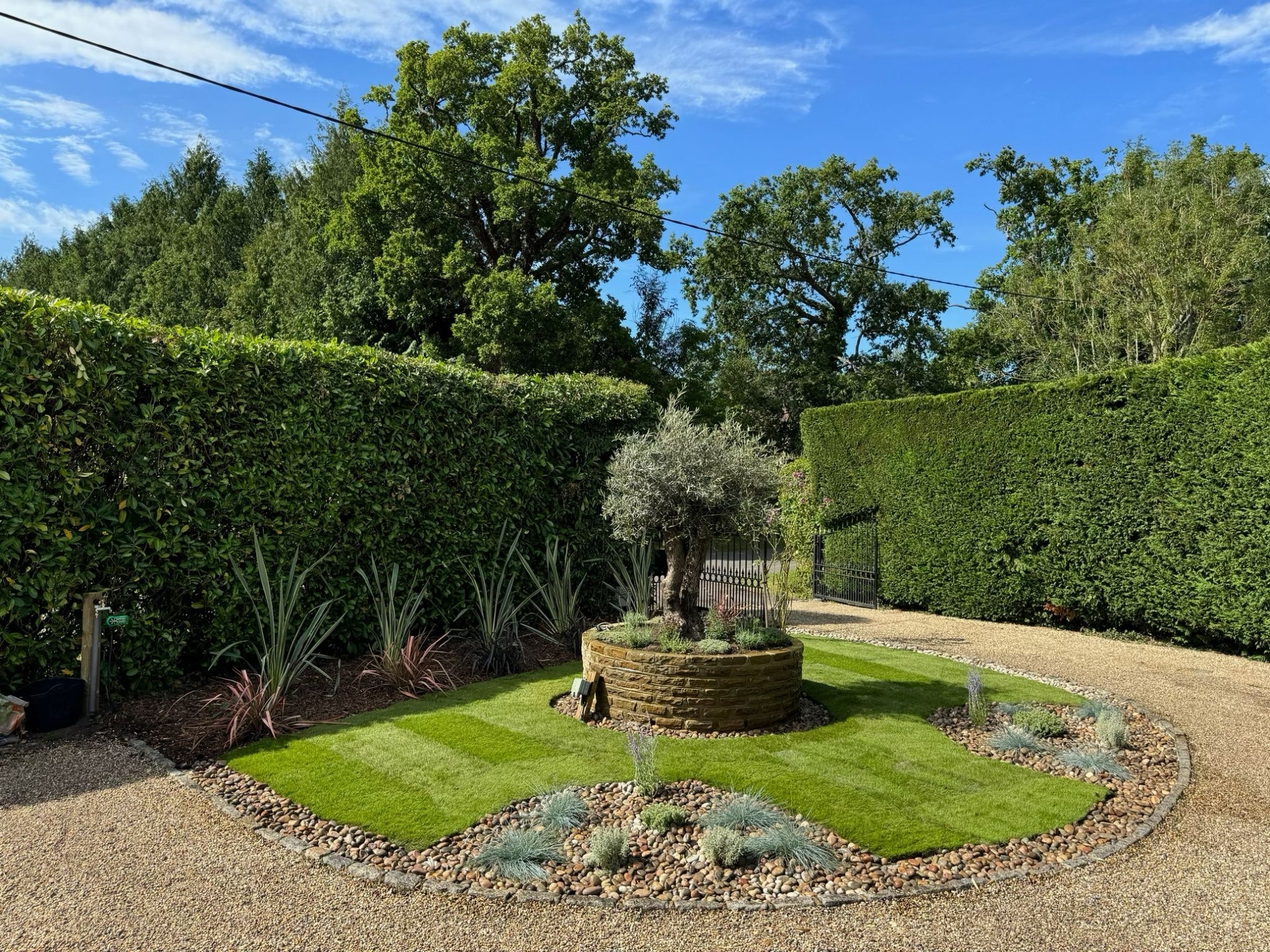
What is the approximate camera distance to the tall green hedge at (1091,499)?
8.21 m

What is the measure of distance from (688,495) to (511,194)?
610 inches

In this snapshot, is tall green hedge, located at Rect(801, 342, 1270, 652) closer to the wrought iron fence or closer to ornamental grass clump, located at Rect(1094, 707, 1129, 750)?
the wrought iron fence

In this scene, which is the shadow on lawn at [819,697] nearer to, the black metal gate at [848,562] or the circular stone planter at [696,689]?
the circular stone planter at [696,689]

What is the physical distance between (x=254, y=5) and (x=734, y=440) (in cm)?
564

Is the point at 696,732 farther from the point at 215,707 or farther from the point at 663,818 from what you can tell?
the point at 215,707

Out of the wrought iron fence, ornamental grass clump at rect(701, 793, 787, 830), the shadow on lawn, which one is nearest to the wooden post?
the shadow on lawn

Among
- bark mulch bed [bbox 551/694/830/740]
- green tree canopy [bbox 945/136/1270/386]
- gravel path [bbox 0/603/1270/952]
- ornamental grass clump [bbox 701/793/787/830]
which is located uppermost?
green tree canopy [bbox 945/136/1270/386]

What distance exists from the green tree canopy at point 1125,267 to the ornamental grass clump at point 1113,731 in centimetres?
1390

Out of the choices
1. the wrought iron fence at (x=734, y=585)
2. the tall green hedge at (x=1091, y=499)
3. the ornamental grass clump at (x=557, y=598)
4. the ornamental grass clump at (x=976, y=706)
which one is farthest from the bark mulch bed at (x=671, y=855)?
the wrought iron fence at (x=734, y=585)

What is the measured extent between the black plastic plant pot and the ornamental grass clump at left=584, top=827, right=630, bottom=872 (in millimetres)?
3933

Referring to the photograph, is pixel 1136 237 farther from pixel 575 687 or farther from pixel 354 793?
pixel 354 793

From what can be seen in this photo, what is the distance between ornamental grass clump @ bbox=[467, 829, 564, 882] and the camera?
3.39 meters

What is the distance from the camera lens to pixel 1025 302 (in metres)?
20.2

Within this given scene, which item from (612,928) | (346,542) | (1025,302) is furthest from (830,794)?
(1025,302)
